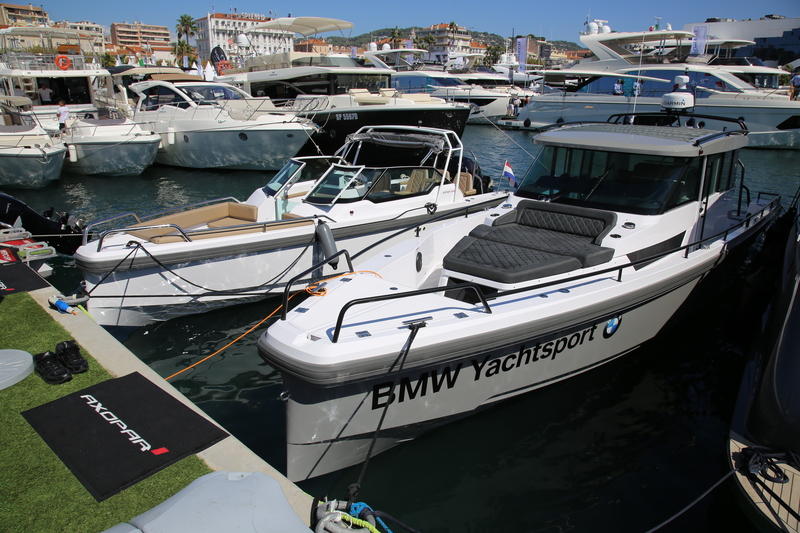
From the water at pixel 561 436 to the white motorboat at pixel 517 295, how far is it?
1.36 feet

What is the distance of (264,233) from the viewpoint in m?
7.36

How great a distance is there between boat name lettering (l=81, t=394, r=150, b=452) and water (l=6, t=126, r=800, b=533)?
1.16 metres

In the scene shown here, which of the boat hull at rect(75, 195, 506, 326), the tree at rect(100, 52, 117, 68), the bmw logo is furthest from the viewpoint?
the tree at rect(100, 52, 117, 68)

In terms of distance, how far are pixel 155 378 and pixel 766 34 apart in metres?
79.5

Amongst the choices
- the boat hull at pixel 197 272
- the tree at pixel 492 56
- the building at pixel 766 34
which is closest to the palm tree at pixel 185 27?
the tree at pixel 492 56

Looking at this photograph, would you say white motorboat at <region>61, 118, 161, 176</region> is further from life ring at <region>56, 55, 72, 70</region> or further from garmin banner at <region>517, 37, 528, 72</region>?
garmin banner at <region>517, 37, 528, 72</region>

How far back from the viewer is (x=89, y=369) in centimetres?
473

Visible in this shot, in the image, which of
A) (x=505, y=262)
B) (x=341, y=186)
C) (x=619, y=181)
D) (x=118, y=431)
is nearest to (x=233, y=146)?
(x=341, y=186)

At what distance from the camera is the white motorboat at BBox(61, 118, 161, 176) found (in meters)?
17.0

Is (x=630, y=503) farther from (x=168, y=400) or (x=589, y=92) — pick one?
(x=589, y=92)

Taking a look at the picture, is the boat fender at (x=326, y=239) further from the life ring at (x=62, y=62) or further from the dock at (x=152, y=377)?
the life ring at (x=62, y=62)

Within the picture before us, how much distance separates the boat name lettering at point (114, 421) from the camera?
148 inches

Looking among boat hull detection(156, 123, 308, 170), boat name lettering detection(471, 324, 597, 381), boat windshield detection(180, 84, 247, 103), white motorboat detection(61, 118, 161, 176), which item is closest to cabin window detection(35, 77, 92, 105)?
white motorboat detection(61, 118, 161, 176)

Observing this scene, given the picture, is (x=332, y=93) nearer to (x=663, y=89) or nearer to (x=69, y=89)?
(x=69, y=89)
